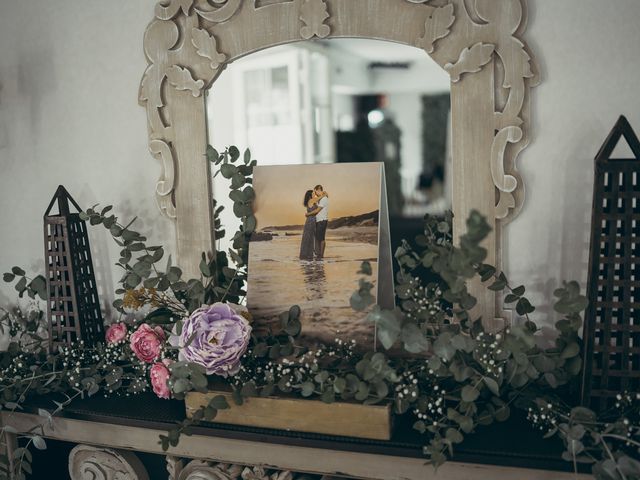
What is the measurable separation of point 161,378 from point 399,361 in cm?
55

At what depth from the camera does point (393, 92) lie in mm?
1441

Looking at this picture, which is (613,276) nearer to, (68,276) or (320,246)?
(320,246)

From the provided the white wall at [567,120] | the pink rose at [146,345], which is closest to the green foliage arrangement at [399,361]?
→ the pink rose at [146,345]

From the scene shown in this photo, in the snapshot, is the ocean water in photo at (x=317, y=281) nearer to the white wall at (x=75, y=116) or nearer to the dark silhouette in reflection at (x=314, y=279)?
the dark silhouette in reflection at (x=314, y=279)

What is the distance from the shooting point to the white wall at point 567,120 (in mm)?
1299

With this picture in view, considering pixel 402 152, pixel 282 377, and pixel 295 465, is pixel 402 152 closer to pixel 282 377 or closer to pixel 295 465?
pixel 282 377

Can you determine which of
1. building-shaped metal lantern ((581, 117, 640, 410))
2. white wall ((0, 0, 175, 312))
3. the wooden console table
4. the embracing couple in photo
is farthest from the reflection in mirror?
the wooden console table

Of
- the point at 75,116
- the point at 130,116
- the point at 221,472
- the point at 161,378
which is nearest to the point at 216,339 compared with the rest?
the point at 161,378

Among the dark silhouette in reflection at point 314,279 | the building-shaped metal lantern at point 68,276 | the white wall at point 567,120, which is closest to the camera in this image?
the white wall at point 567,120

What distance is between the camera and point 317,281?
4.66 feet

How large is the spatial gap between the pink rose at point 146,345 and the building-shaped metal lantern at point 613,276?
964 mm

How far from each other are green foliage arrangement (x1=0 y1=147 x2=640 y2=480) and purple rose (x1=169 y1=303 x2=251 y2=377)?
3 centimetres

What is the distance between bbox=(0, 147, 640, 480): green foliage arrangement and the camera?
3.71ft

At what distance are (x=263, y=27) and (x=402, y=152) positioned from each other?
0.47 metres
